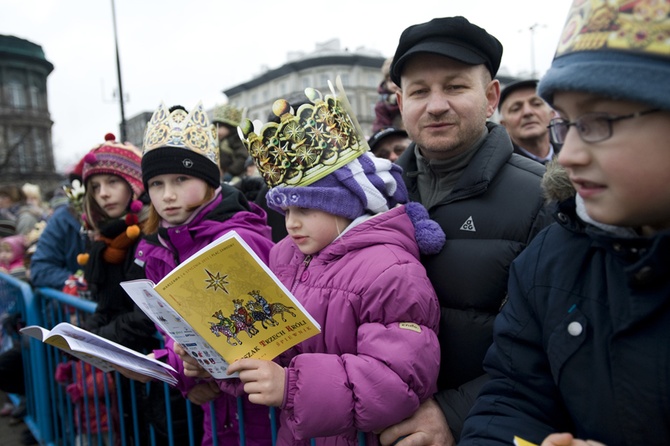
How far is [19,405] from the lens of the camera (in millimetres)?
4898

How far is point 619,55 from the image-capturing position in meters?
0.95

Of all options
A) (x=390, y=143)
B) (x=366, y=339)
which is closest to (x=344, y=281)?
(x=366, y=339)

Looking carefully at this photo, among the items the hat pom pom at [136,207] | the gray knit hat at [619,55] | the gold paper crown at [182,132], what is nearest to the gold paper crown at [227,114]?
the hat pom pom at [136,207]

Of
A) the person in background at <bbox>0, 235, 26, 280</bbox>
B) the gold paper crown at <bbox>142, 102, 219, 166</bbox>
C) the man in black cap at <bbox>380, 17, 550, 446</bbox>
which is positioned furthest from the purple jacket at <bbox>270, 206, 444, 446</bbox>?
the person in background at <bbox>0, 235, 26, 280</bbox>

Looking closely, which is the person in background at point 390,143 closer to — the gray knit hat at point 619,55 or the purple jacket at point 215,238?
the purple jacket at point 215,238

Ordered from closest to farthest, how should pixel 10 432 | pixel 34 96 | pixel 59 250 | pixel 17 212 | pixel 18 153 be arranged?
pixel 59 250 → pixel 10 432 → pixel 17 212 → pixel 18 153 → pixel 34 96

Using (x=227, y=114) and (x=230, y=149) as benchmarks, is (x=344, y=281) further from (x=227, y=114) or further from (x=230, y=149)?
(x=227, y=114)

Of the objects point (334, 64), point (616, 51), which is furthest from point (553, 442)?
point (334, 64)

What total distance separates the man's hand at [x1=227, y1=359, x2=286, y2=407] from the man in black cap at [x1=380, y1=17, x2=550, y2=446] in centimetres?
40

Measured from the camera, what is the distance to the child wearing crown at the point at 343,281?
1515mm

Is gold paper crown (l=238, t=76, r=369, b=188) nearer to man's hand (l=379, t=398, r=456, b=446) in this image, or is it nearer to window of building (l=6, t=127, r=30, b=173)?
man's hand (l=379, t=398, r=456, b=446)

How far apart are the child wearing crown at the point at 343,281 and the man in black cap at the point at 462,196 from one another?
10 cm

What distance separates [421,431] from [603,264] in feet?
2.73

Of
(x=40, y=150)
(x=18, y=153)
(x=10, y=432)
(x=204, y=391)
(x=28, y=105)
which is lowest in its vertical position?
(x=10, y=432)
